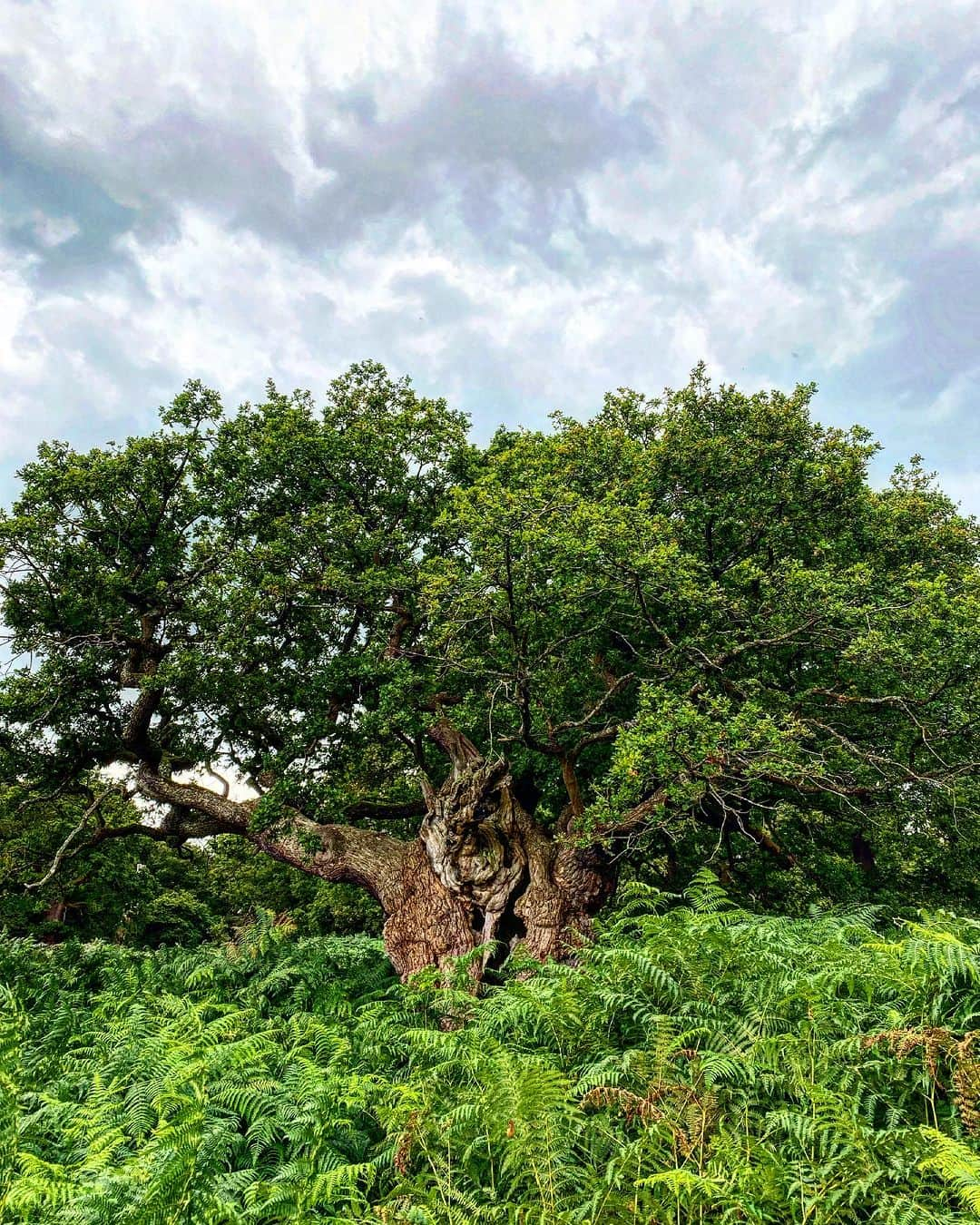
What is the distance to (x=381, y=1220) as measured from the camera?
4.04 m

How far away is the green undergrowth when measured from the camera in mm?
3824

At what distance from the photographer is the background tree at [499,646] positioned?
10922 mm

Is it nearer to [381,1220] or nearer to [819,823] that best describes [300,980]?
[381,1220]

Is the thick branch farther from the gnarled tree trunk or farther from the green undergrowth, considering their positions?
the green undergrowth

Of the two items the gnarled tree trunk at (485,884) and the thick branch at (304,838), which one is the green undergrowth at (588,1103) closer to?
the gnarled tree trunk at (485,884)

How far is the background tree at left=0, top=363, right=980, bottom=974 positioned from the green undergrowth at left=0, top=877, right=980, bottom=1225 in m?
3.89

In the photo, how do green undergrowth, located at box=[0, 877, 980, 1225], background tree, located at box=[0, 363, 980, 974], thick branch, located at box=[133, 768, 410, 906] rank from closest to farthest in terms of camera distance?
green undergrowth, located at box=[0, 877, 980, 1225] < background tree, located at box=[0, 363, 980, 974] < thick branch, located at box=[133, 768, 410, 906]

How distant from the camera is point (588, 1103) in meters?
4.73

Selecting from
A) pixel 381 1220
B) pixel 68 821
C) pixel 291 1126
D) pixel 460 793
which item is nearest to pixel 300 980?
pixel 460 793

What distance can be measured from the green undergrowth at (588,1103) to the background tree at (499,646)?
389cm

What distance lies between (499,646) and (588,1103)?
7784 millimetres

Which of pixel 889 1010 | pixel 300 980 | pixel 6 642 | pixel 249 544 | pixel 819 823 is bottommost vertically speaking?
pixel 300 980

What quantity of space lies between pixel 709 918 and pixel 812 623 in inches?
253

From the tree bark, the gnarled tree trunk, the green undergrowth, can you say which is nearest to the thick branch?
the tree bark
